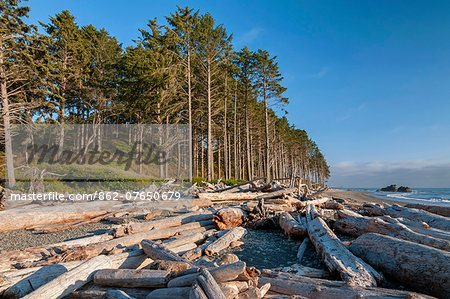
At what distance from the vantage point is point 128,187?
54.3ft

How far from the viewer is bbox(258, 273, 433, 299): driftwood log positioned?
102 inches

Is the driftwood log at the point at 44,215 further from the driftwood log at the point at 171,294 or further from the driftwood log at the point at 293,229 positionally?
the driftwood log at the point at 171,294

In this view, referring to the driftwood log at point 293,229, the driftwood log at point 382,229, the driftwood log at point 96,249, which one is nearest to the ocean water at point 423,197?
the driftwood log at point 382,229

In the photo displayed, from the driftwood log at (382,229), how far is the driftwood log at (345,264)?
1417 millimetres

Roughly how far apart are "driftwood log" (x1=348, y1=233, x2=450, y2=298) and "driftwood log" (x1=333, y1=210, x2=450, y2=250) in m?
0.95

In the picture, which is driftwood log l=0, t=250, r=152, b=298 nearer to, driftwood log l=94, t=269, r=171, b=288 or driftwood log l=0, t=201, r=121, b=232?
driftwood log l=94, t=269, r=171, b=288

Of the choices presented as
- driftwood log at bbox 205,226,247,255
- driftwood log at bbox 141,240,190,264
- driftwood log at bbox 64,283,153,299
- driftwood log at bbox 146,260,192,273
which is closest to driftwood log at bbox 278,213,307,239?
driftwood log at bbox 205,226,247,255

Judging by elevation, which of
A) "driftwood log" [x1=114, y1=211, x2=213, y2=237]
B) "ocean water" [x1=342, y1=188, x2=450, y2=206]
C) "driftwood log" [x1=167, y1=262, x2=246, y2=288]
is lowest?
"ocean water" [x1=342, y1=188, x2=450, y2=206]

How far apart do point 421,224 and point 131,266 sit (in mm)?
7013

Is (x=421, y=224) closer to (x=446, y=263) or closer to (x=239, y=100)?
(x=446, y=263)

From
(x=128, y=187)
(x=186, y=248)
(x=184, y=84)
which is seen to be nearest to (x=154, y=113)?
(x=184, y=84)

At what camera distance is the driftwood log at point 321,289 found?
102 inches

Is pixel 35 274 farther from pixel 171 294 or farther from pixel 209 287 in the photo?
pixel 209 287

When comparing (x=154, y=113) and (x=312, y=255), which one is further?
(x=154, y=113)
